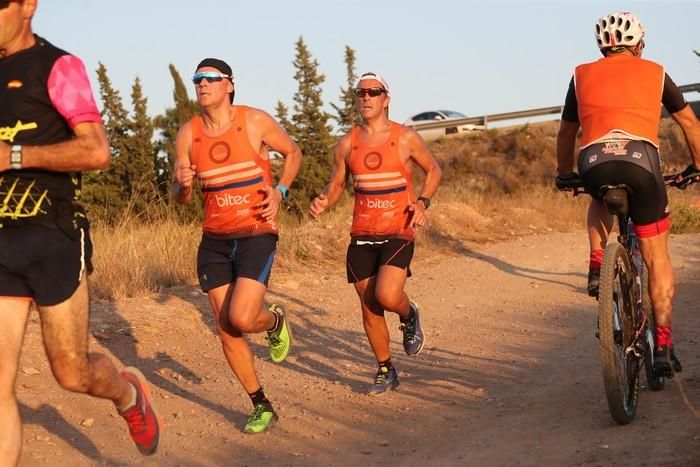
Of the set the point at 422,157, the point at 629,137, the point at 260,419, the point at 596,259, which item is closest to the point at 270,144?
the point at 422,157

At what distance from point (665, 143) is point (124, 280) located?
88.3 ft

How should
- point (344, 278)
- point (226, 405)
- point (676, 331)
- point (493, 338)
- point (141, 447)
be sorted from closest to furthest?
point (141, 447) → point (226, 405) → point (676, 331) → point (493, 338) → point (344, 278)

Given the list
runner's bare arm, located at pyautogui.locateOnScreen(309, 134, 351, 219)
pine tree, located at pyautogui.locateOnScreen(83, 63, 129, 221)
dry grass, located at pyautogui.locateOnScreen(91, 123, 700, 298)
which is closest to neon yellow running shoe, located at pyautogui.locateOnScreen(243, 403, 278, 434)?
runner's bare arm, located at pyautogui.locateOnScreen(309, 134, 351, 219)

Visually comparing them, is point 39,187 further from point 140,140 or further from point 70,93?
point 140,140

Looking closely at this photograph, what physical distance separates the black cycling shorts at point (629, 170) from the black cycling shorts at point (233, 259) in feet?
7.02

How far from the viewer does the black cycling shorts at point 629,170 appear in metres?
6.10

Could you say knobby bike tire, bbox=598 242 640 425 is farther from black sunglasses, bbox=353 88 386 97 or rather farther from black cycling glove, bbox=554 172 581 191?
black sunglasses, bbox=353 88 386 97

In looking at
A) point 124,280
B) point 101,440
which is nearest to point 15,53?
point 101,440

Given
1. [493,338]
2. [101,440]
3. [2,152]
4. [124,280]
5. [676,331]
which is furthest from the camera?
[124,280]

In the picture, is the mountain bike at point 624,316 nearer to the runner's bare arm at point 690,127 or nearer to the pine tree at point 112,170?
the runner's bare arm at point 690,127

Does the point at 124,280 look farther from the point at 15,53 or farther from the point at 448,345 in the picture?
the point at 15,53

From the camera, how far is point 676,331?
9555mm

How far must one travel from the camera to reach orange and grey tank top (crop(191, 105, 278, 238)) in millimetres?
7102

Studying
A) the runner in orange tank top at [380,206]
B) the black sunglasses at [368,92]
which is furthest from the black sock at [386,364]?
the black sunglasses at [368,92]
